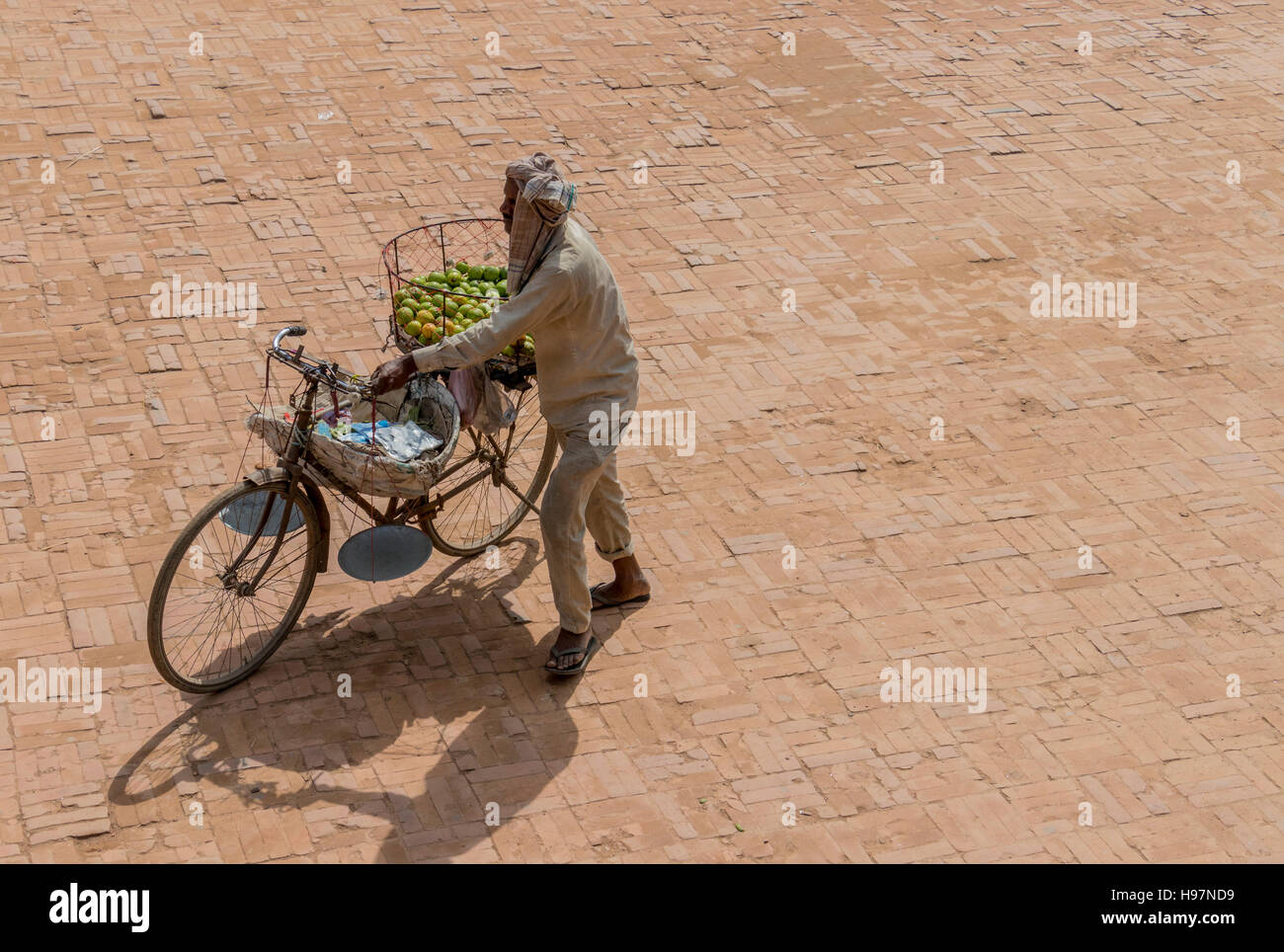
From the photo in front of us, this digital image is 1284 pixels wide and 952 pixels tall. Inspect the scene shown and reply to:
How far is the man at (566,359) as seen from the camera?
5621mm

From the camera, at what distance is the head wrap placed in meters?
5.56

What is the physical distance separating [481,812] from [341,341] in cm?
348

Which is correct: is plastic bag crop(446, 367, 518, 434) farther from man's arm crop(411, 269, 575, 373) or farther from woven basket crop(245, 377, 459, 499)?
man's arm crop(411, 269, 575, 373)

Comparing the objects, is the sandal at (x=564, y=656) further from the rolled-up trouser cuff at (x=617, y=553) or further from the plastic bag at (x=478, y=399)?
the plastic bag at (x=478, y=399)

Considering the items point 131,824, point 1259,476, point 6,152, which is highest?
point 6,152

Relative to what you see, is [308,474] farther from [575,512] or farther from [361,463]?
[575,512]

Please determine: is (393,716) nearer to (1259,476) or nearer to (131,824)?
(131,824)

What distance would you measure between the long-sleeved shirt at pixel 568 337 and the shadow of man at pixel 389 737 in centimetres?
112

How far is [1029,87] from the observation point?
1175 centimetres

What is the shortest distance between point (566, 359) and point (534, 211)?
2.08 feet

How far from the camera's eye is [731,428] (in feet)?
26.0

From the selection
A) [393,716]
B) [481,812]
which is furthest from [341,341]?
[481,812]

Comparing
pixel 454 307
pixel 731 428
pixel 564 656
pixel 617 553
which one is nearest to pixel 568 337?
pixel 454 307

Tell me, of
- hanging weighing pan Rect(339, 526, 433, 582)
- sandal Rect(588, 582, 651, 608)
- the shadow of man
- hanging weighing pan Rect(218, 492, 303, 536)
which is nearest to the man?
sandal Rect(588, 582, 651, 608)
